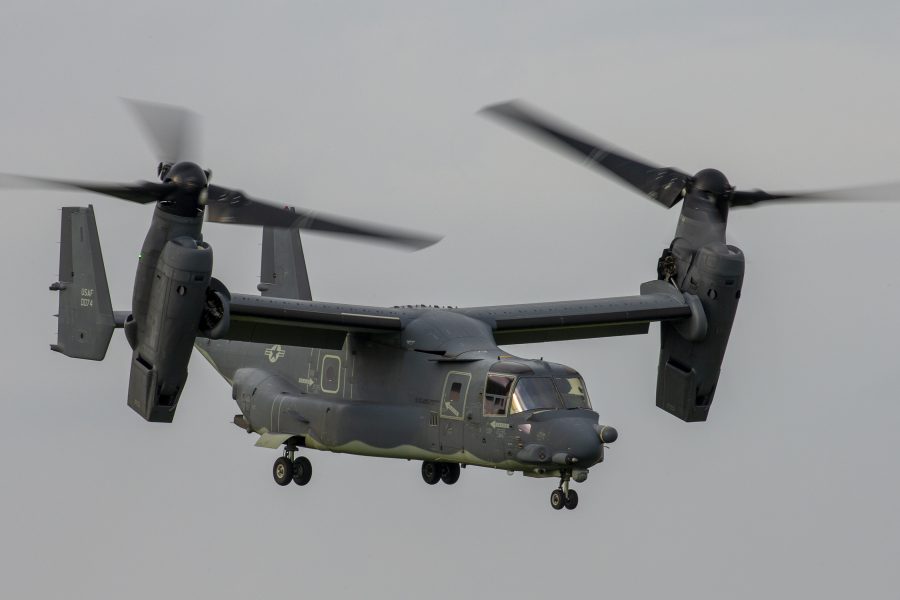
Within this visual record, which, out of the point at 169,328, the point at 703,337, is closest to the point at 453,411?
the point at 169,328

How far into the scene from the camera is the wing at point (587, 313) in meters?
35.3

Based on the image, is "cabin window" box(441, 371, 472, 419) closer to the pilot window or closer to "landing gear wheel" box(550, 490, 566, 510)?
the pilot window

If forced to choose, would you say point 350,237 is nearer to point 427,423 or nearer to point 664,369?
point 427,423

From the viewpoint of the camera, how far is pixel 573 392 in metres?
31.5

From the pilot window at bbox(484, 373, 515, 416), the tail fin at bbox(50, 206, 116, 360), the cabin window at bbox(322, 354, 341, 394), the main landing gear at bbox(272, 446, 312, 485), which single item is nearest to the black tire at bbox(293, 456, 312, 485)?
the main landing gear at bbox(272, 446, 312, 485)

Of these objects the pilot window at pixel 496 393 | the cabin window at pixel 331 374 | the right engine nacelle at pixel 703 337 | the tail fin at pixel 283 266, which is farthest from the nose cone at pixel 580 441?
the tail fin at pixel 283 266

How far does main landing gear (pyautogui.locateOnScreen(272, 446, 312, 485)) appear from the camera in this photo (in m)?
35.9

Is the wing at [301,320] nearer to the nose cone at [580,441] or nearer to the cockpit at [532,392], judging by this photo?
the cockpit at [532,392]

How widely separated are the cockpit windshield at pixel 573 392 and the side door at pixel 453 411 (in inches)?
69.1

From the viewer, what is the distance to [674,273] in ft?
118

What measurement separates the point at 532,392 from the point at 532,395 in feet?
0.20

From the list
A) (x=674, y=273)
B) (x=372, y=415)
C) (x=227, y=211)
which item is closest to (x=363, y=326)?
(x=372, y=415)

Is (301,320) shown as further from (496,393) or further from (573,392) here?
(573,392)

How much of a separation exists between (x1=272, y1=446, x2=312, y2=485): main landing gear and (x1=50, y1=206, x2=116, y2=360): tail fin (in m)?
4.55
